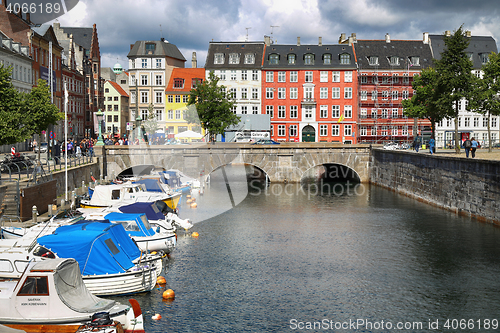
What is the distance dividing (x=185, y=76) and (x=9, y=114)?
229 feet

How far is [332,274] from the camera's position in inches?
1112

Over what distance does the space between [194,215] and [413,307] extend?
25843 mm

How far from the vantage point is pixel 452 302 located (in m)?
24.0

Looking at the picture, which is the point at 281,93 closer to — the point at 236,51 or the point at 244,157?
the point at 236,51

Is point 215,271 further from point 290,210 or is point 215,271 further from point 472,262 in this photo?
point 290,210

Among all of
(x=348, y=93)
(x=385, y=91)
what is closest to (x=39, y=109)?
(x=348, y=93)

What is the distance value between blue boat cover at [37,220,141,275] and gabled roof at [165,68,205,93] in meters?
83.1

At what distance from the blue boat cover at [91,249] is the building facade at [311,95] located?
7756cm

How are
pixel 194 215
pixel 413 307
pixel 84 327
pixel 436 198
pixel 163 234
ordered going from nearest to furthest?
pixel 84 327, pixel 413 307, pixel 163 234, pixel 194 215, pixel 436 198

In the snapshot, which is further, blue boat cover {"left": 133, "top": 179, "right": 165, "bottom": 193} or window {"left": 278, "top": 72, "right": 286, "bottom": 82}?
window {"left": 278, "top": 72, "right": 286, "bottom": 82}

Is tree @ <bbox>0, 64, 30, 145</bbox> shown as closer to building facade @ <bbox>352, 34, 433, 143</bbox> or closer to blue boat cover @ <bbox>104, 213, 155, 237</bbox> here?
blue boat cover @ <bbox>104, 213, 155, 237</bbox>

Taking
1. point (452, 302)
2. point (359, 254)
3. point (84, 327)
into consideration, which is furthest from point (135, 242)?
point (452, 302)

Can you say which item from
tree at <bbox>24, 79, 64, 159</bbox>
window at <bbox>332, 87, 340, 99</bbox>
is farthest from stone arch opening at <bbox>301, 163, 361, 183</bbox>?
tree at <bbox>24, 79, 64, 159</bbox>

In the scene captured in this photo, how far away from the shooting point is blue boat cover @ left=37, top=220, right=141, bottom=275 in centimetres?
2367
